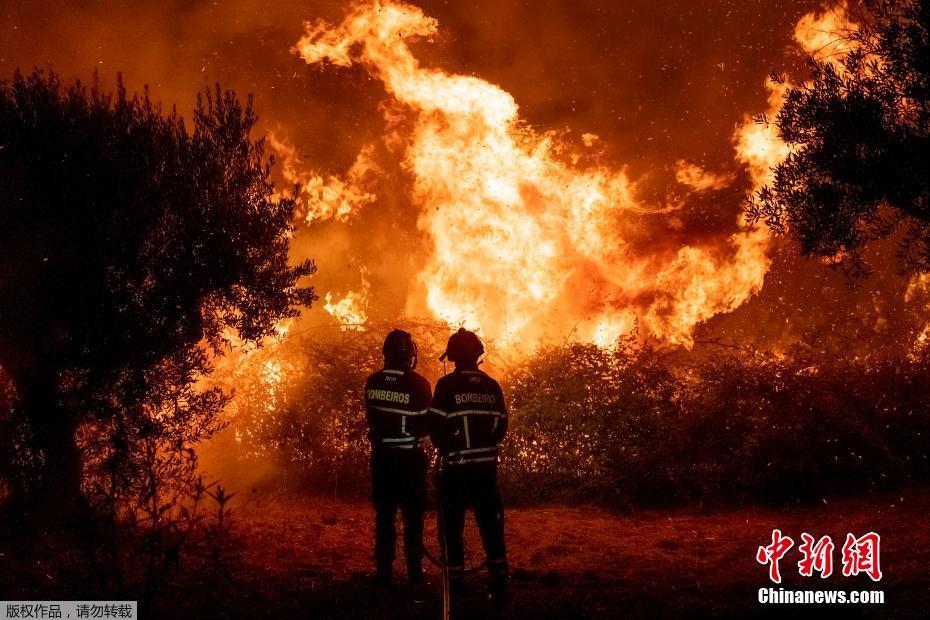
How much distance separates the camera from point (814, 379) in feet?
40.6

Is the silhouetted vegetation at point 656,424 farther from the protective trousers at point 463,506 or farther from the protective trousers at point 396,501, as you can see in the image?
the protective trousers at point 463,506

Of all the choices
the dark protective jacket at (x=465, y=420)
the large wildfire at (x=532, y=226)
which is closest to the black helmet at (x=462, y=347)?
the dark protective jacket at (x=465, y=420)

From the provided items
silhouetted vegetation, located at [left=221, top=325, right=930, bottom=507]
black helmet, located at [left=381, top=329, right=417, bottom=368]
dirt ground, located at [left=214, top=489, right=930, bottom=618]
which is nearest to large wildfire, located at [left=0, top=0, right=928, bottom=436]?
silhouetted vegetation, located at [left=221, top=325, right=930, bottom=507]

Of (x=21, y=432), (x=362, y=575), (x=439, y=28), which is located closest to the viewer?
(x=362, y=575)

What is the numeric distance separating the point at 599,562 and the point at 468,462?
2.90 metres

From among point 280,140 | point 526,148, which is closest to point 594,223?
point 526,148

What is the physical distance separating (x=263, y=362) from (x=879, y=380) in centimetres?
1188

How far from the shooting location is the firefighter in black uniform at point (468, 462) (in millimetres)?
7496

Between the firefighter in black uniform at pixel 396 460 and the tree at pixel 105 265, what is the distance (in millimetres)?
3638

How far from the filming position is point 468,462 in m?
7.57

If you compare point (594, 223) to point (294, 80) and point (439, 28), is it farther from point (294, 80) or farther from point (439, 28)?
point (294, 80)

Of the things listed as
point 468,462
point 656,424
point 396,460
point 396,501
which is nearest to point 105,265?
point 396,460

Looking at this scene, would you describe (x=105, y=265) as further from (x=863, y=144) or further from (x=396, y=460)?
(x=863, y=144)

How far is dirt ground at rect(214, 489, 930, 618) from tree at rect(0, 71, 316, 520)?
285 centimetres
